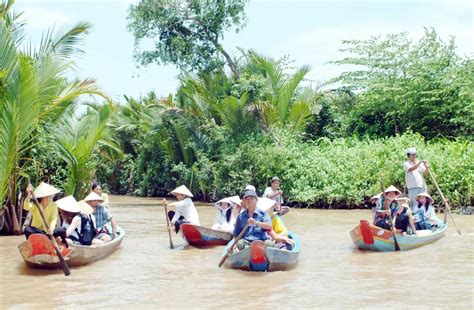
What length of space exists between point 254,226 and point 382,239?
2.95 metres

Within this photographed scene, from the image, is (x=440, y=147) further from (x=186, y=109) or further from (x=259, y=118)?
(x=186, y=109)

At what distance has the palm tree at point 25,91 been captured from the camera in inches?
518

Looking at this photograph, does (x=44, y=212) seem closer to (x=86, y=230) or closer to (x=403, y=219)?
(x=86, y=230)

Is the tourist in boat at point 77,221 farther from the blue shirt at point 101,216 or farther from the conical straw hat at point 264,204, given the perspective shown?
the conical straw hat at point 264,204

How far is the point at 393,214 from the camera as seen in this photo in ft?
39.8

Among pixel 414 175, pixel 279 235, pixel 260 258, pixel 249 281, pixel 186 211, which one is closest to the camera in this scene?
pixel 249 281

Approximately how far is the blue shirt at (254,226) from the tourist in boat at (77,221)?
90.2 inches

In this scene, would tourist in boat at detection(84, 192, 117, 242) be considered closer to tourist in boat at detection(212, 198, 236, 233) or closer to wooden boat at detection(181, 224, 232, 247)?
wooden boat at detection(181, 224, 232, 247)

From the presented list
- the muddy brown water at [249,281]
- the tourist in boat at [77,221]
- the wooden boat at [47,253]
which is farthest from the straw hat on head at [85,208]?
the muddy brown water at [249,281]

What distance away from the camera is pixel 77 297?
871 centimetres

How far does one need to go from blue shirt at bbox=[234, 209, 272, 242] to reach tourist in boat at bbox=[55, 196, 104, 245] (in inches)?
A: 90.2

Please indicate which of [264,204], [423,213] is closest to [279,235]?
[264,204]

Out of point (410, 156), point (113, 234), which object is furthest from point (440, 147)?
point (113, 234)

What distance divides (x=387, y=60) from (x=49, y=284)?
19487 millimetres
